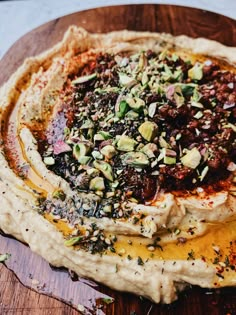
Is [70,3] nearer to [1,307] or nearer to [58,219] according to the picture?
[58,219]

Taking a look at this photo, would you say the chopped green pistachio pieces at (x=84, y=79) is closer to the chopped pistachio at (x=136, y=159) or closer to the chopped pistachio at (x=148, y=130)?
the chopped pistachio at (x=148, y=130)

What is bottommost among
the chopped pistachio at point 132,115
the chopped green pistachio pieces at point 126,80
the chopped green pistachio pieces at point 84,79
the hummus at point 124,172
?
the hummus at point 124,172

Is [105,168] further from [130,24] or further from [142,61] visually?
[130,24]

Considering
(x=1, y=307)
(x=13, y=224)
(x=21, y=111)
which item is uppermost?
(x=21, y=111)

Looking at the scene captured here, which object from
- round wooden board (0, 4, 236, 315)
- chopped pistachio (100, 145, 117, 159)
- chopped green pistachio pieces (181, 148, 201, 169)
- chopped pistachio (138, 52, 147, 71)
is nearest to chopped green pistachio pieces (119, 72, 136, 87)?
chopped pistachio (138, 52, 147, 71)

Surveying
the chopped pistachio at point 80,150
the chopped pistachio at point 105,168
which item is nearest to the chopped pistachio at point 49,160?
the chopped pistachio at point 80,150

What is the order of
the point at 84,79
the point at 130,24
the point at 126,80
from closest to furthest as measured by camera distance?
the point at 126,80 → the point at 84,79 → the point at 130,24

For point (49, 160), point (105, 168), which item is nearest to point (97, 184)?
point (105, 168)

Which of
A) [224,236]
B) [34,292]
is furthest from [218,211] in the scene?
[34,292]
